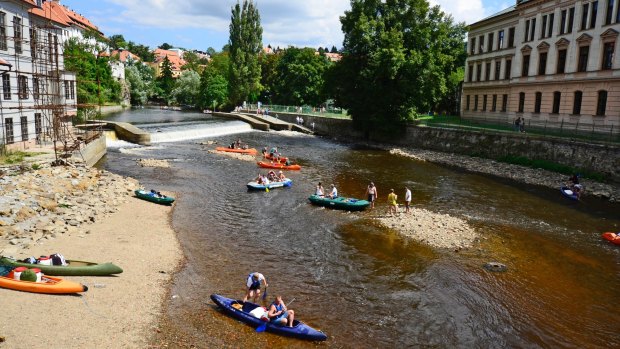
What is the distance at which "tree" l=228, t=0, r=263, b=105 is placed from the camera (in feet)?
291

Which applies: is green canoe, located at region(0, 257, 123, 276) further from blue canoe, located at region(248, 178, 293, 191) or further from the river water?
blue canoe, located at region(248, 178, 293, 191)

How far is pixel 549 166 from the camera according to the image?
36.8 meters

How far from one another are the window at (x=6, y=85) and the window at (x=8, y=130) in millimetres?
1622

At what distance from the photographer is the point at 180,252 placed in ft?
59.7

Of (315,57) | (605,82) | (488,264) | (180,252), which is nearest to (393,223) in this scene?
(488,264)

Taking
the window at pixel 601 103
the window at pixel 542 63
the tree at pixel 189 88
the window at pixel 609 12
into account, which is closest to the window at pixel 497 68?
the window at pixel 542 63

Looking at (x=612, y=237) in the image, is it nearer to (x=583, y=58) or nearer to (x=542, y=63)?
(x=583, y=58)

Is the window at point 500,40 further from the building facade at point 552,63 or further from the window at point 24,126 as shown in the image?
the window at point 24,126

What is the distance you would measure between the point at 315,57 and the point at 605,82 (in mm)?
60788

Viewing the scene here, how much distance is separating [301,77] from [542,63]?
2005 inches

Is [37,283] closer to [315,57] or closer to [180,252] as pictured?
[180,252]

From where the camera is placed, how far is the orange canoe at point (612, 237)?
21359mm

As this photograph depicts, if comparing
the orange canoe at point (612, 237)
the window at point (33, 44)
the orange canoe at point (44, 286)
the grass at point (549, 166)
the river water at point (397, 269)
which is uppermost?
the window at point (33, 44)

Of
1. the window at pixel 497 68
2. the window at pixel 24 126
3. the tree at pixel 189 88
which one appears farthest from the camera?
the tree at pixel 189 88
